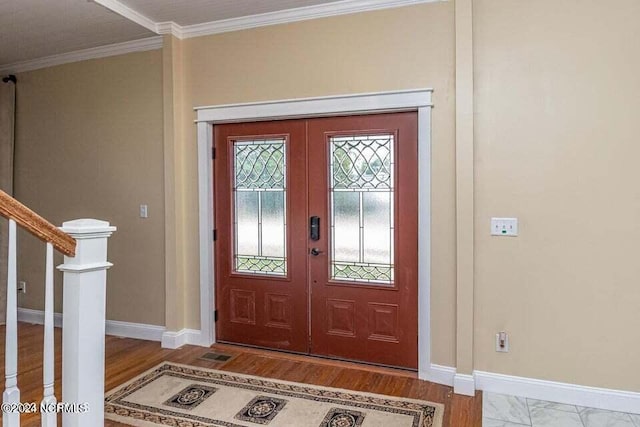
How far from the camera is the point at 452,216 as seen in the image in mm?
2824

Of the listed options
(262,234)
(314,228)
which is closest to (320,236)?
(314,228)

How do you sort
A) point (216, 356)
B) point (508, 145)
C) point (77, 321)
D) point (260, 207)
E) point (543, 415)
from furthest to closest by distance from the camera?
point (260, 207) → point (216, 356) → point (508, 145) → point (543, 415) → point (77, 321)

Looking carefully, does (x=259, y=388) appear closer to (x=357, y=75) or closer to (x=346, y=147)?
(x=346, y=147)

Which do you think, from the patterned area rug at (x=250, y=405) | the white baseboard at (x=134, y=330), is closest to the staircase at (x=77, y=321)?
the patterned area rug at (x=250, y=405)

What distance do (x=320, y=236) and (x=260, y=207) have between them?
59cm

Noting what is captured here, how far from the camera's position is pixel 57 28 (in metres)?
3.39

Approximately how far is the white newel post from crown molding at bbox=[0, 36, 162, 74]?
2824mm

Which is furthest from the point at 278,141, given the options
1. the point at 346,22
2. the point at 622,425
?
the point at 622,425

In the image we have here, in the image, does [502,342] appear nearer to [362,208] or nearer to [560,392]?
[560,392]

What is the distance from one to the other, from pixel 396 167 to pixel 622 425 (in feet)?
6.78

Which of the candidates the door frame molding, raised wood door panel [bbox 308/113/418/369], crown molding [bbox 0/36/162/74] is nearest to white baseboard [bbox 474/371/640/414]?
the door frame molding

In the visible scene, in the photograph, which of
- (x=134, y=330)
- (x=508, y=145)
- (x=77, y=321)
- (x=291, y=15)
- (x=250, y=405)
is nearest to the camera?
(x=77, y=321)

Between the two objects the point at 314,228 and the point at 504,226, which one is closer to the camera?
the point at 504,226

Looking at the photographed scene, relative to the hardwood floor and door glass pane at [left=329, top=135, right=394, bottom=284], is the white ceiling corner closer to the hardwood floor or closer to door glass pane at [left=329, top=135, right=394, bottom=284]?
door glass pane at [left=329, top=135, right=394, bottom=284]
